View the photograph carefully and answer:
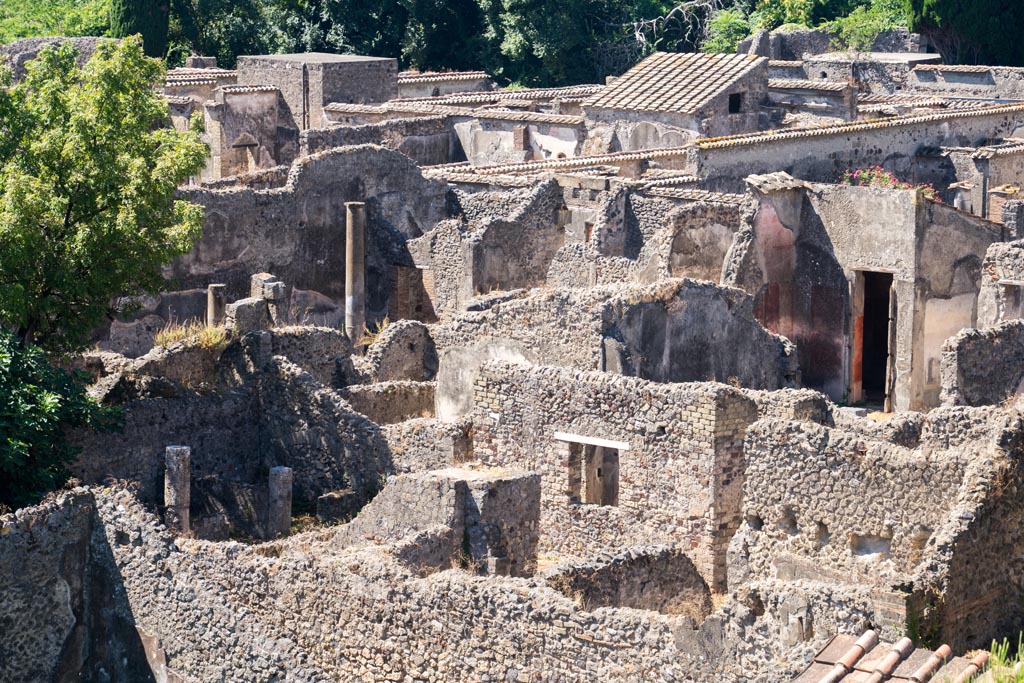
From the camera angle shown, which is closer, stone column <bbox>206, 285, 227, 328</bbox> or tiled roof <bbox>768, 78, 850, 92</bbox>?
stone column <bbox>206, 285, 227, 328</bbox>

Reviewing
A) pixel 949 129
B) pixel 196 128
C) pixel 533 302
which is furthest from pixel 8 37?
pixel 533 302

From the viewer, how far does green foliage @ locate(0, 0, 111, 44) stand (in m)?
57.9

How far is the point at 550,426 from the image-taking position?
71.8ft

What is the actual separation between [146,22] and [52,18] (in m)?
5.34

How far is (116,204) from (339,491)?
4159 millimetres

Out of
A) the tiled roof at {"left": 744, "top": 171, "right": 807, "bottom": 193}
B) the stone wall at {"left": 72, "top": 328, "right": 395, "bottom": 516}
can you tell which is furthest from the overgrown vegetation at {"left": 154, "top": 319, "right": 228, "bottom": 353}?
the tiled roof at {"left": 744, "top": 171, "right": 807, "bottom": 193}

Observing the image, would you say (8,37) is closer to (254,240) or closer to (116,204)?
(254,240)

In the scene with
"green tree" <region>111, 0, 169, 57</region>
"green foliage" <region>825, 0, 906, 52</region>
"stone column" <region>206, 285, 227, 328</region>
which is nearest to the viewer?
"stone column" <region>206, 285, 227, 328</region>

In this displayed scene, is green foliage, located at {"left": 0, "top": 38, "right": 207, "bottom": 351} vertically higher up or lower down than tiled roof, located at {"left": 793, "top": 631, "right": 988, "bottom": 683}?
higher up

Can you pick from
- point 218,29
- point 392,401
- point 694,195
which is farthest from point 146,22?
point 392,401

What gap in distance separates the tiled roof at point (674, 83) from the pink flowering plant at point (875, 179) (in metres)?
4.22

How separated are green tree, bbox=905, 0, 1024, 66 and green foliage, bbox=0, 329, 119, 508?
35319 millimetres

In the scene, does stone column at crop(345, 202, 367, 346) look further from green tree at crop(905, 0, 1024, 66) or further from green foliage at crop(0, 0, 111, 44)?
green tree at crop(905, 0, 1024, 66)

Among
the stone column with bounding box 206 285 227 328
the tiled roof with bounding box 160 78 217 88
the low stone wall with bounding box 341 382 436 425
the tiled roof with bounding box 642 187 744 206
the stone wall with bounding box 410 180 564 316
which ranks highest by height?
the tiled roof with bounding box 160 78 217 88
